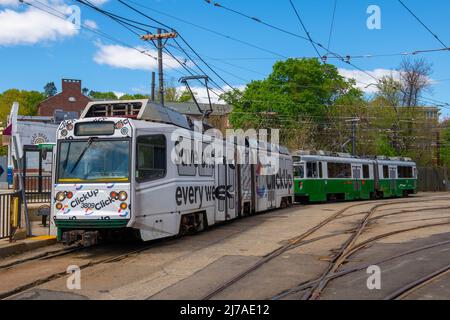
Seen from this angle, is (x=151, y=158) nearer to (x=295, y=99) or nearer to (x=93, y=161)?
(x=93, y=161)

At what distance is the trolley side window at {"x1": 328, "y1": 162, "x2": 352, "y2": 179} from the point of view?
97.0 ft

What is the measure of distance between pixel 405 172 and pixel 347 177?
31.6 feet

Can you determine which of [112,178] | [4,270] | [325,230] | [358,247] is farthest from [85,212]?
[325,230]

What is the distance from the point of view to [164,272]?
A: 28.7 ft

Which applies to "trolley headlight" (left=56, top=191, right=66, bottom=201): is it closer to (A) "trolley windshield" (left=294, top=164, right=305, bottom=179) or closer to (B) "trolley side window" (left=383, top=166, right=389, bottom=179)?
(A) "trolley windshield" (left=294, top=164, right=305, bottom=179)

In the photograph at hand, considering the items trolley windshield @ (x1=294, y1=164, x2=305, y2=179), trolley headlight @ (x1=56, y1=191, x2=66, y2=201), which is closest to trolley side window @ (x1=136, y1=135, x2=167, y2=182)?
trolley headlight @ (x1=56, y1=191, x2=66, y2=201)

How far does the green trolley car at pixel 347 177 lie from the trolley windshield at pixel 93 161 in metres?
18.5

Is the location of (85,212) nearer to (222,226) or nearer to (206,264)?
(206,264)

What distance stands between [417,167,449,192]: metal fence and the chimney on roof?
48675 mm

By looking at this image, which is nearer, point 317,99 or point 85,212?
point 85,212

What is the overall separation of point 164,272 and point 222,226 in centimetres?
748

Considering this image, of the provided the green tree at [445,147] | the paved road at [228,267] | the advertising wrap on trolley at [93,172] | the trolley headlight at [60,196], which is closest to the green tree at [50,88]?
the green tree at [445,147]

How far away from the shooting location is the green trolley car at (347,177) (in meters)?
28.2
